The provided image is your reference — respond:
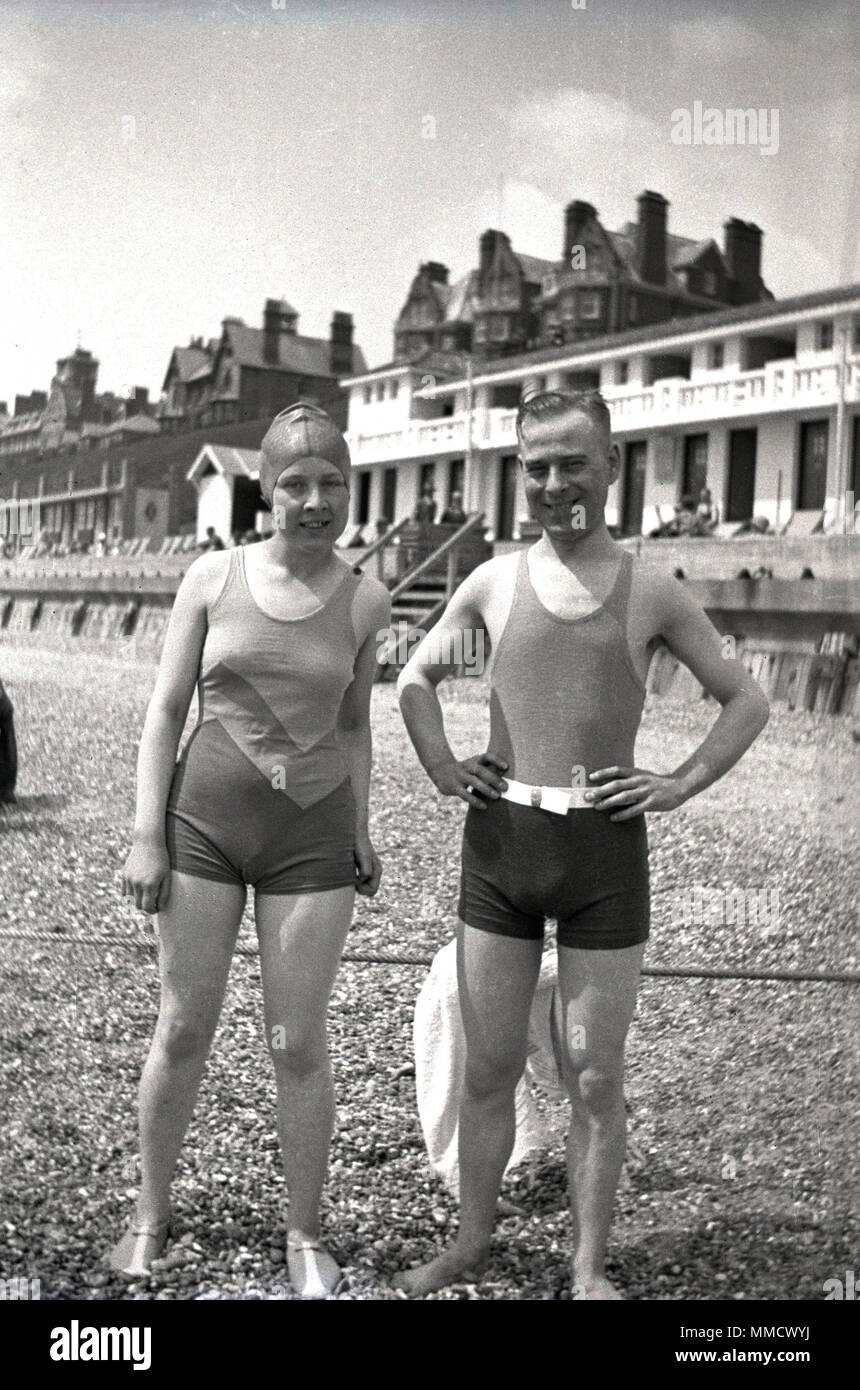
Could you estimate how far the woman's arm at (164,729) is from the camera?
240 centimetres

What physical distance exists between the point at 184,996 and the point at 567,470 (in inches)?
47.0

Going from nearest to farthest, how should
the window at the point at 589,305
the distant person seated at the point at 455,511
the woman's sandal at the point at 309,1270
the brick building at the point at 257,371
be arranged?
1. the woman's sandal at the point at 309,1270
2. the brick building at the point at 257,371
3. the window at the point at 589,305
4. the distant person seated at the point at 455,511

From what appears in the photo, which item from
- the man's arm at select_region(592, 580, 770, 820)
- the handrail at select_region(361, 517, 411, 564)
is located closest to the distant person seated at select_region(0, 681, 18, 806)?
the handrail at select_region(361, 517, 411, 564)

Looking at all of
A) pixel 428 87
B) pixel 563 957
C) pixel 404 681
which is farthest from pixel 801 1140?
pixel 428 87

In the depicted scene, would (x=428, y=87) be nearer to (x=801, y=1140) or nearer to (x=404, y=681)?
(x=404, y=681)

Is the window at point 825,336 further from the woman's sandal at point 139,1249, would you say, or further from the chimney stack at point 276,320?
the woman's sandal at point 139,1249

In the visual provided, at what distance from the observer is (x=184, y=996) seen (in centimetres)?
246

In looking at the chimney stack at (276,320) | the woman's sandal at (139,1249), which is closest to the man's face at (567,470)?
the chimney stack at (276,320)

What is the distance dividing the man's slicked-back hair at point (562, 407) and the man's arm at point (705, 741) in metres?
0.39

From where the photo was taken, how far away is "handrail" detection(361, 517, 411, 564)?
355 centimetres

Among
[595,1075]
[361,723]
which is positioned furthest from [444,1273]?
[361,723]

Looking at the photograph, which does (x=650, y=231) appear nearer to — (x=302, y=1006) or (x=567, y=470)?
(x=567, y=470)

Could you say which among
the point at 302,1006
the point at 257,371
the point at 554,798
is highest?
the point at 257,371

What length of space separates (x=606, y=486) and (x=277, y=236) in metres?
1.25
